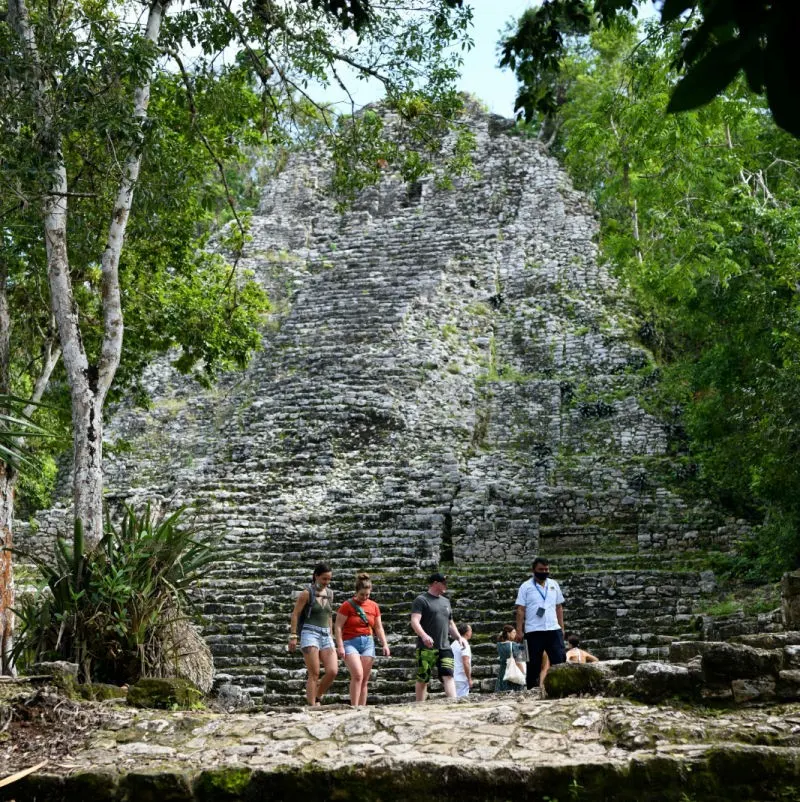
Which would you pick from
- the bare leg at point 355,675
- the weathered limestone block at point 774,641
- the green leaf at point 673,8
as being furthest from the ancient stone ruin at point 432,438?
Answer: the green leaf at point 673,8

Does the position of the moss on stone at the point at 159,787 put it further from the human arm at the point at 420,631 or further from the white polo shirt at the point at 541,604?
the white polo shirt at the point at 541,604

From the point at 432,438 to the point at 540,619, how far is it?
7675 mm

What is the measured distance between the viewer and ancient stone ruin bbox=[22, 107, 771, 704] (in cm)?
1016

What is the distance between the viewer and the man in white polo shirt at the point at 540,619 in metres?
6.77

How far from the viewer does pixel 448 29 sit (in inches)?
326

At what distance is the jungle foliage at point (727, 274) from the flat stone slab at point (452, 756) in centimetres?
551

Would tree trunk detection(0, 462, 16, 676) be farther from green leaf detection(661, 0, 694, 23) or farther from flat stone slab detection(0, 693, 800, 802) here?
green leaf detection(661, 0, 694, 23)

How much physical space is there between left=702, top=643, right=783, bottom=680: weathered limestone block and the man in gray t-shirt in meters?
2.77

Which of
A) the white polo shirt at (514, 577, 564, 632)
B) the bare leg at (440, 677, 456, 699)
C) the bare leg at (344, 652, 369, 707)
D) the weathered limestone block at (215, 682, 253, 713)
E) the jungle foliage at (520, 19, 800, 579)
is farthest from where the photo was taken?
the jungle foliage at (520, 19, 800, 579)

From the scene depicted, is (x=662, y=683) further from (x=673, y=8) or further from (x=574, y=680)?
(x=673, y=8)

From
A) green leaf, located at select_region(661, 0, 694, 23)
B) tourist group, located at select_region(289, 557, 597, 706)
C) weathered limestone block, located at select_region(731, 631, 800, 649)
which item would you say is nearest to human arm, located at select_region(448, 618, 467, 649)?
tourist group, located at select_region(289, 557, 597, 706)

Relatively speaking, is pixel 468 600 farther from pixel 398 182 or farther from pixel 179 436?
pixel 398 182

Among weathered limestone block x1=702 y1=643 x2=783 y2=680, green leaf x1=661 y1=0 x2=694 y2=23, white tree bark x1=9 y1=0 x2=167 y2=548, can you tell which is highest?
white tree bark x1=9 y1=0 x2=167 y2=548

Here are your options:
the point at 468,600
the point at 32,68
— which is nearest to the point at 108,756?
the point at 32,68
